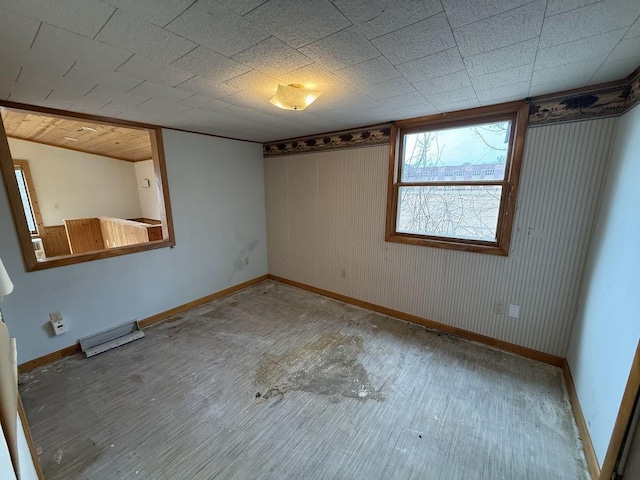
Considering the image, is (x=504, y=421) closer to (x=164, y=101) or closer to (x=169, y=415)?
(x=169, y=415)

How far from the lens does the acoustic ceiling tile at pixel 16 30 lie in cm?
100

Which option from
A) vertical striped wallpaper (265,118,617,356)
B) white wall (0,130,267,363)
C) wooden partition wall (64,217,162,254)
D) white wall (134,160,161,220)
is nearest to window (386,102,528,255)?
vertical striped wallpaper (265,118,617,356)

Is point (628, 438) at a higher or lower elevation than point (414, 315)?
higher

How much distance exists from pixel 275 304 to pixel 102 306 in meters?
1.82

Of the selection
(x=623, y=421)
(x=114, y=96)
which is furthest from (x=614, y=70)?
(x=114, y=96)

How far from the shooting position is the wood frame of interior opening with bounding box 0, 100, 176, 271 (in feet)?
6.54

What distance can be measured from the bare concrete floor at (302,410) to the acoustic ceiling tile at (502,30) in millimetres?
2215

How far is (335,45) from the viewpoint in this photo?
126 cm

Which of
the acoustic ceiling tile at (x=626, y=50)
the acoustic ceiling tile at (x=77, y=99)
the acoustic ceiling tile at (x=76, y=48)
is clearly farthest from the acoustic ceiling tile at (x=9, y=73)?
the acoustic ceiling tile at (x=626, y=50)

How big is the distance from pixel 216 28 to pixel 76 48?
2.44 ft

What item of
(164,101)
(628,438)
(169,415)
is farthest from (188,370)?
(628,438)

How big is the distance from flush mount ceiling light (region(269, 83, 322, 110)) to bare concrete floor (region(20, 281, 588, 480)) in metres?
2.07

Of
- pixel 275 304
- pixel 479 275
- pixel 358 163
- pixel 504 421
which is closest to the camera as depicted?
pixel 504 421

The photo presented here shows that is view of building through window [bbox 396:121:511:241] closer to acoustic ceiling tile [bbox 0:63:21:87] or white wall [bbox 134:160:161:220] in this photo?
acoustic ceiling tile [bbox 0:63:21:87]
